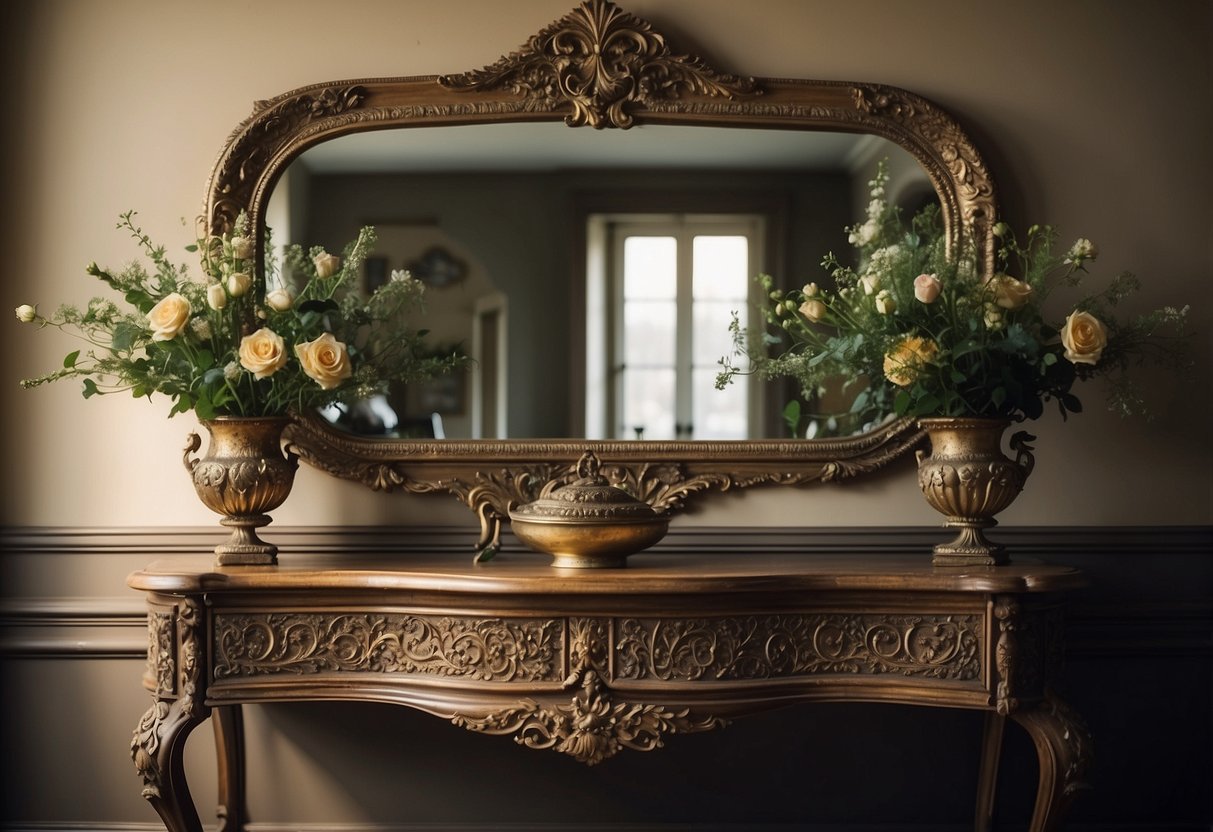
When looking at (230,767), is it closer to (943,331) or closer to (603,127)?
(603,127)

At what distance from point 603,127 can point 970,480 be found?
135 centimetres

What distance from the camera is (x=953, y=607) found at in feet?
8.28

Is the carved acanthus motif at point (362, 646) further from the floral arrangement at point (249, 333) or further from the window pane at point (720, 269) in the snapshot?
the window pane at point (720, 269)

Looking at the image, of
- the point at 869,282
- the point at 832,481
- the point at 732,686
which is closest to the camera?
the point at 732,686

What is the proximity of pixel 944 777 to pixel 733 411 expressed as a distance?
3.90ft

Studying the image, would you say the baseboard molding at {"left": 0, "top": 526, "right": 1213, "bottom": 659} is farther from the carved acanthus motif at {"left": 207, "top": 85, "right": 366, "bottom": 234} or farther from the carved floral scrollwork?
the carved acanthus motif at {"left": 207, "top": 85, "right": 366, "bottom": 234}

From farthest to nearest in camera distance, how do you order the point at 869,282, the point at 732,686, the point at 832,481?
1. the point at 832,481
2. the point at 869,282
3. the point at 732,686

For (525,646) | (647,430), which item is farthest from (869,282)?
(525,646)

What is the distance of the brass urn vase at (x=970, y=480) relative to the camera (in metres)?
2.69

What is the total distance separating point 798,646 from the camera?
254 centimetres

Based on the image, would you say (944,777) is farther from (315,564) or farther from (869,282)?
(315,564)

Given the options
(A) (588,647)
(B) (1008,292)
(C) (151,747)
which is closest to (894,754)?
(A) (588,647)

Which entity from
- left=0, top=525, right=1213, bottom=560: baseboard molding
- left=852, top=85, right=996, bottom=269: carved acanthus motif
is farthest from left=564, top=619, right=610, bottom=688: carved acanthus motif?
left=852, top=85, right=996, bottom=269: carved acanthus motif

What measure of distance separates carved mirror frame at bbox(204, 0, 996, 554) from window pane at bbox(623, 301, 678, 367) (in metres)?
0.23
